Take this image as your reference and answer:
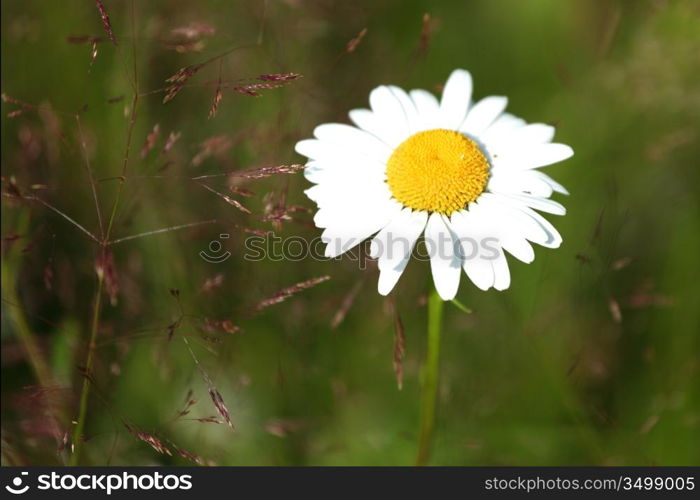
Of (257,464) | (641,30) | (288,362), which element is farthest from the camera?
(641,30)

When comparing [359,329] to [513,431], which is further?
[359,329]

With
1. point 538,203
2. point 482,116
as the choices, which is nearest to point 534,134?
point 482,116

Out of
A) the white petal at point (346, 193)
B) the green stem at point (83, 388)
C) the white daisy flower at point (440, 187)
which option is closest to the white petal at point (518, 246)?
the white daisy flower at point (440, 187)

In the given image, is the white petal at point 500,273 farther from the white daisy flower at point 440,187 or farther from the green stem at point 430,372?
the green stem at point 430,372

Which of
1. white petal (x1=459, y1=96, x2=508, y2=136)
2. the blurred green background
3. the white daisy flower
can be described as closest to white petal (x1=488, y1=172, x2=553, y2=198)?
the white daisy flower

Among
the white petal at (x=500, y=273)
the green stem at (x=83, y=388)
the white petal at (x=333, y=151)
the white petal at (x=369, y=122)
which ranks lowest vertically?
the green stem at (x=83, y=388)
